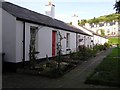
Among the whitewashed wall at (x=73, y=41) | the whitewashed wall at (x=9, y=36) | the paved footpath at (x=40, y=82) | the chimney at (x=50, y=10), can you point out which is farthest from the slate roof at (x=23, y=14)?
the whitewashed wall at (x=73, y=41)

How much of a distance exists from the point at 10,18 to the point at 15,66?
2.66 metres

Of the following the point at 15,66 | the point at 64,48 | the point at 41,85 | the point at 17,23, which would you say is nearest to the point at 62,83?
the point at 41,85

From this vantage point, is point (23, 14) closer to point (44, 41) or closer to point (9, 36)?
point (9, 36)

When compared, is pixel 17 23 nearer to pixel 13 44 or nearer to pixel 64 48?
pixel 13 44

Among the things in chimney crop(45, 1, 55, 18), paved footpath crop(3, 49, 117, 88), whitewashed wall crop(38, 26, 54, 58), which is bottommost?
paved footpath crop(3, 49, 117, 88)

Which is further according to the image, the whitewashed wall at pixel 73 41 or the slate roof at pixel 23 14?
the whitewashed wall at pixel 73 41

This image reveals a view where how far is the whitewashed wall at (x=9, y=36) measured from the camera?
44.2 feet

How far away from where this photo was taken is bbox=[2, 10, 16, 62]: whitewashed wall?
1346 centimetres

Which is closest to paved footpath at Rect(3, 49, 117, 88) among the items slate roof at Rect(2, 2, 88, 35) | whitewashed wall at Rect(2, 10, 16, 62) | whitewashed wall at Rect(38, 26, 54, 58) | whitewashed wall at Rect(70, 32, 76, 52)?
whitewashed wall at Rect(2, 10, 16, 62)

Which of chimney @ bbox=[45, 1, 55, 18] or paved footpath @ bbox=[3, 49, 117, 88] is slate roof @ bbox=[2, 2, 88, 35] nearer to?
paved footpath @ bbox=[3, 49, 117, 88]

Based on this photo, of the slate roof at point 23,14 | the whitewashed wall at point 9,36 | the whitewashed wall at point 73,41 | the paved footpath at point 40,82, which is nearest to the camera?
the paved footpath at point 40,82

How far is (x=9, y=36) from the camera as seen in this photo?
13570mm

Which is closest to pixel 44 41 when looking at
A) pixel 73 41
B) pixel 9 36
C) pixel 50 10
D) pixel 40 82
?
pixel 9 36

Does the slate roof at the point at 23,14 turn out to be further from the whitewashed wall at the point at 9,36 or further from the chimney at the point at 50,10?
the chimney at the point at 50,10
